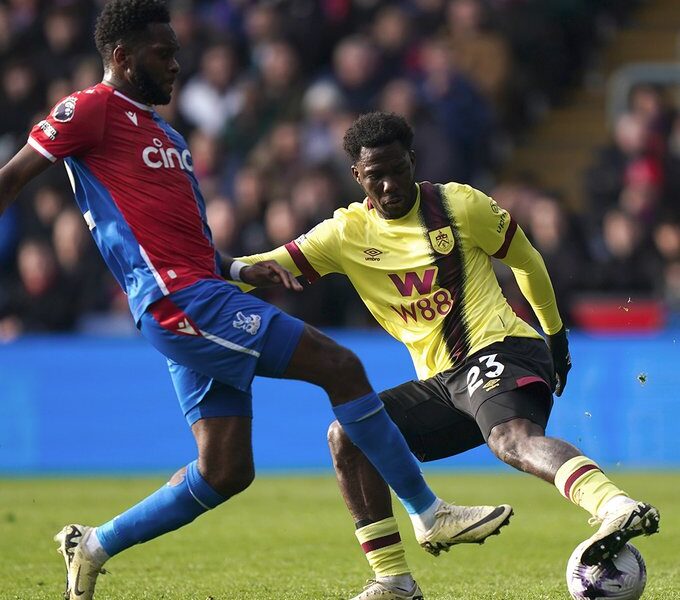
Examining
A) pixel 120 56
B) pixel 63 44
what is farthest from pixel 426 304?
pixel 63 44

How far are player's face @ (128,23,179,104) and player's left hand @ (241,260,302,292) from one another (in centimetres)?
83

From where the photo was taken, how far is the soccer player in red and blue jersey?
564cm

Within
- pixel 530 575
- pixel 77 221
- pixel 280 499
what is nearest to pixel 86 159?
pixel 530 575

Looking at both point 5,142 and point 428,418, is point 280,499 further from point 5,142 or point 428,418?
point 5,142

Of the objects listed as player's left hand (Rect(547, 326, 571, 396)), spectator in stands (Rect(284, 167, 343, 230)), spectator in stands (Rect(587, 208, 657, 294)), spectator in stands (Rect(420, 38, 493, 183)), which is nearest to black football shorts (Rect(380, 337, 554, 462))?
player's left hand (Rect(547, 326, 571, 396))

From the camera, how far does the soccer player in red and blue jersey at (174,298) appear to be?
222 inches

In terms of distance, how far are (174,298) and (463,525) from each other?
1.56 meters

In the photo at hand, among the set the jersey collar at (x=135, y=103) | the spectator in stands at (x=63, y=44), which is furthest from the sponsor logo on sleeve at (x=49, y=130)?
the spectator in stands at (x=63, y=44)

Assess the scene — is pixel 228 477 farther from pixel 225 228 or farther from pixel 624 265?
pixel 624 265

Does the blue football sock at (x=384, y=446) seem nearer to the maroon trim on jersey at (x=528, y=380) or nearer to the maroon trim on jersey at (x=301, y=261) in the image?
the maroon trim on jersey at (x=528, y=380)

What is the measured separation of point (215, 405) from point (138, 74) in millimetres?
1437

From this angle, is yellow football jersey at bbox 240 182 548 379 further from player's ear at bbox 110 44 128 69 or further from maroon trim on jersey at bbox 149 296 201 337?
player's ear at bbox 110 44 128 69

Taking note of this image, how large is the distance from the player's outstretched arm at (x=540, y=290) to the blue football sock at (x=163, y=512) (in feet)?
6.11

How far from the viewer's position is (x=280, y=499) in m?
10.9
